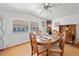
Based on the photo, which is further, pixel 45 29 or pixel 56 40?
pixel 56 40

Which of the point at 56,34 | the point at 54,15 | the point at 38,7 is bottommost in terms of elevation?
the point at 56,34

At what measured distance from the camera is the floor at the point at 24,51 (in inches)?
56.1

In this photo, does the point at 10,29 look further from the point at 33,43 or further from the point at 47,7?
the point at 47,7

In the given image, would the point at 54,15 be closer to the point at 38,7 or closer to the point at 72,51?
the point at 38,7

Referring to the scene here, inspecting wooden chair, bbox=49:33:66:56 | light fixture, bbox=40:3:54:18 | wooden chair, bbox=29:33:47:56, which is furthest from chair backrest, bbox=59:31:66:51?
light fixture, bbox=40:3:54:18

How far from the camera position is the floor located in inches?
56.1

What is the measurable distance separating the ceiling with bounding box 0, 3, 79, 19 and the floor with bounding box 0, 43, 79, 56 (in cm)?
56

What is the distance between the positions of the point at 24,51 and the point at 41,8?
30.8 inches

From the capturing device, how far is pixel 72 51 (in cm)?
148

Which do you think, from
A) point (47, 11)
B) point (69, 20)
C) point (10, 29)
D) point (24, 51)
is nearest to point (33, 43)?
point (24, 51)

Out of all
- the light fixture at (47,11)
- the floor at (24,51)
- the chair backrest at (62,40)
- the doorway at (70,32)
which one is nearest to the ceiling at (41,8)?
the light fixture at (47,11)

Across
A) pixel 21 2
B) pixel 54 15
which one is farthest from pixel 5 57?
pixel 54 15

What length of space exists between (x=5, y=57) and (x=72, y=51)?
1.12 m

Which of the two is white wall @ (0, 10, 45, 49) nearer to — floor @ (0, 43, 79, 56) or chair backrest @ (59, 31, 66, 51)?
floor @ (0, 43, 79, 56)
